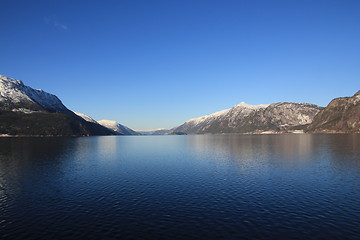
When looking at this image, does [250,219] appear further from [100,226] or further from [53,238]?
[53,238]

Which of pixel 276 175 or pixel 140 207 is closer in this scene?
pixel 140 207

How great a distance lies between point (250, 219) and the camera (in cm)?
2955

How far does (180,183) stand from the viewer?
50.9 metres

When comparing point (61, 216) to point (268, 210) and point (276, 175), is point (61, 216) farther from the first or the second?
point (276, 175)

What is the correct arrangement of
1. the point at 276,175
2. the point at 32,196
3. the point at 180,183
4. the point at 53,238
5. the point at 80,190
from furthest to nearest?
the point at 276,175 → the point at 180,183 → the point at 80,190 → the point at 32,196 → the point at 53,238

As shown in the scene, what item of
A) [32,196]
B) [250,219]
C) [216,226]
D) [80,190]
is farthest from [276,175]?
[32,196]

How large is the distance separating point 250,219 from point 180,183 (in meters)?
23.6

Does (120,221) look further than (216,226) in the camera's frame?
Yes

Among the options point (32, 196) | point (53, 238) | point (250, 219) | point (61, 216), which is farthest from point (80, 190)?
point (250, 219)

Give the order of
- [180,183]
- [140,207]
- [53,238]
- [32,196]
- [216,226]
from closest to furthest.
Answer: [53,238]
[216,226]
[140,207]
[32,196]
[180,183]

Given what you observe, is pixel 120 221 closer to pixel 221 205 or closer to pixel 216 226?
pixel 216 226

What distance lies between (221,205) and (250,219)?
255 inches

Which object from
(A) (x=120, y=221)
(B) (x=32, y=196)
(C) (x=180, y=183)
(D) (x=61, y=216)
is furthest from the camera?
(C) (x=180, y=183)

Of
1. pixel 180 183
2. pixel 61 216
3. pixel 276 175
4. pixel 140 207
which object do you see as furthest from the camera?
pixel 276 175
